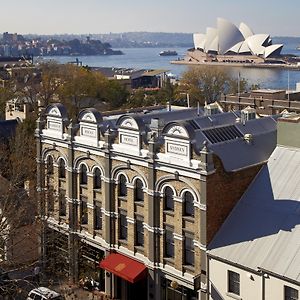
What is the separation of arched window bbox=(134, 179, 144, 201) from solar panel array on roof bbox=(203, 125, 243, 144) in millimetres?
4148

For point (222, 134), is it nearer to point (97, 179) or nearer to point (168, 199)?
point (168, 199)

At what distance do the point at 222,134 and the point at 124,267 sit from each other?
27.2ft

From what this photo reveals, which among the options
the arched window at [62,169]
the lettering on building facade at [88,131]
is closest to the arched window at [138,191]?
the lettering on building facade at [88,131]

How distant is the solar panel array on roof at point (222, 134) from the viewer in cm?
2939

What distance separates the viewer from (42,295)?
27719 mm

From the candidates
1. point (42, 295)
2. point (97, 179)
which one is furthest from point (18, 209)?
point (42, 295)

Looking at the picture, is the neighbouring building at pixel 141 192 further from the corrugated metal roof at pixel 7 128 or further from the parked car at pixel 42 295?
the corrugated metal roof at pixel 7 128

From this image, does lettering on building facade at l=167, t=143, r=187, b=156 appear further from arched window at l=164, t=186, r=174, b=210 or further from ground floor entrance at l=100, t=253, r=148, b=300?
ground floor entrance at l=100, t=253, r=148, b=300

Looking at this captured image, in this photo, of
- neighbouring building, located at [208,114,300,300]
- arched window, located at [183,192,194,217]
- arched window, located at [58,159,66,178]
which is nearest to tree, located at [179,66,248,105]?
arched window, located at [58,159,66,178]

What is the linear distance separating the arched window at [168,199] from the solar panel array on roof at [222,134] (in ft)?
13.1

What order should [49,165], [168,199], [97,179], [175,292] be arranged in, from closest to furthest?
1. [168,199]
2. [175,292]
3. [97,179]
4. [49,165]

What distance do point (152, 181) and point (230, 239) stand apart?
4.44m

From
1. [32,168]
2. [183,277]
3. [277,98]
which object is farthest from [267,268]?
[277,98]

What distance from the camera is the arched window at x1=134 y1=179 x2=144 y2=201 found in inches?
1106
